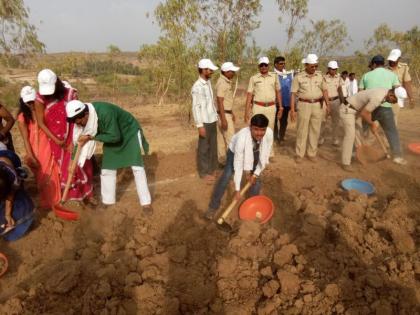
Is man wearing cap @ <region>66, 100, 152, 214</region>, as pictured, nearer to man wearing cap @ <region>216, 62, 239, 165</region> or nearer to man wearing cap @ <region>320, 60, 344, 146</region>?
man wearing cap @ <region>216, 62, 239, 165</region>

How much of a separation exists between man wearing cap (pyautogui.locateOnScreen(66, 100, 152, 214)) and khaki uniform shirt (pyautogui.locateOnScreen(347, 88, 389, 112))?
121 inches


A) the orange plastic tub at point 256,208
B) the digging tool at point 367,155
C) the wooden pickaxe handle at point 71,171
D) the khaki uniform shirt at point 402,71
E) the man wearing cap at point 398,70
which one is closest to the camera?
the wooden pickaxe handle at point 71,171

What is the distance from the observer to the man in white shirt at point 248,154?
3067 mm

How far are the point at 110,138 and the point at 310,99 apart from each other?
319 cm

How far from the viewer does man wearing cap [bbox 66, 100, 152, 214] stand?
3.11 meters

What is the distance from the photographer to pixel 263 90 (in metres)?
5.02

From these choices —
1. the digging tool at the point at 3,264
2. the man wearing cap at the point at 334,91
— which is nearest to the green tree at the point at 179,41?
the man wearing cap at the point at 334,91

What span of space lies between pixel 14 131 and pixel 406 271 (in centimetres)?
974

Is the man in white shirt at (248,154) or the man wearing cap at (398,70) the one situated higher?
the man wearing cap at (398,70)

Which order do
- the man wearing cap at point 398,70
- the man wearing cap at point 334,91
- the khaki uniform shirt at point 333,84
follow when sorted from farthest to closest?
the khaki uniform shirt at point 333,84
the man wearing cap at point 334,91
the man wearing cap at point 398,70

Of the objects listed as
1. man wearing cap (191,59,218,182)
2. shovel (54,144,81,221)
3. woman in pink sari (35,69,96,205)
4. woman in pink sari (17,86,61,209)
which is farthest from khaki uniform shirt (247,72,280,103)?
woman in pink sari (17,86,61,209)

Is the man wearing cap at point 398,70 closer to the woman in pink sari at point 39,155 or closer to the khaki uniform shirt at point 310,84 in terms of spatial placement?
the khaki uniform shirt at point 310,84

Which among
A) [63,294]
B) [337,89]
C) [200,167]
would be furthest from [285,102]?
[63,294]

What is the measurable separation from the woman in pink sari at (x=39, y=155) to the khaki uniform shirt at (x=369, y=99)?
4094 millimetres
